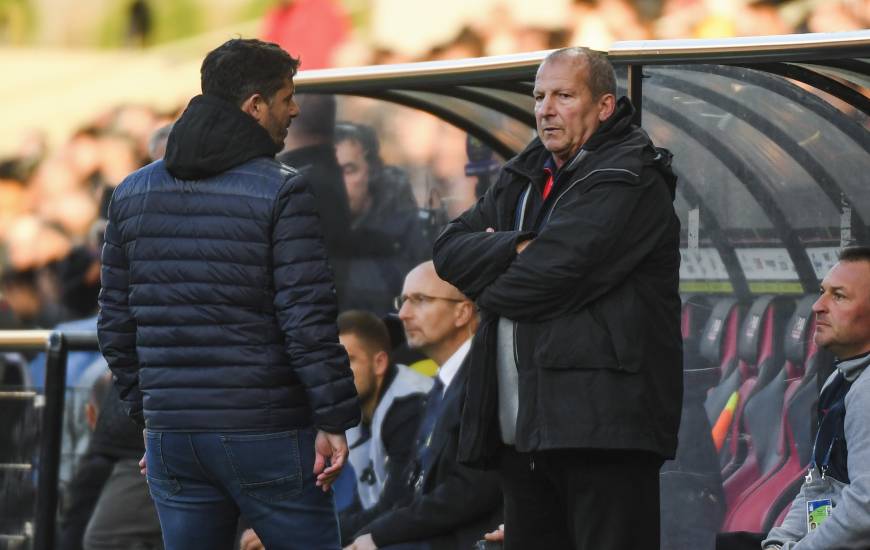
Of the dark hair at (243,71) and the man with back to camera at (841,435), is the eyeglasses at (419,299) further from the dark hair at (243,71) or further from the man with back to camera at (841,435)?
the dark hair at (243,71)

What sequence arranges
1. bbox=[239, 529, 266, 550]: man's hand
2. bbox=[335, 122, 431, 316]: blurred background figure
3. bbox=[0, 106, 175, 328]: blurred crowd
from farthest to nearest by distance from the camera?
bbox=[0, 106, 175, 328]: blurred crowd
bbox=[335, 122, 431, 316]: blurred background figure
bbox=[239, 529, 266, 550]: man's hand

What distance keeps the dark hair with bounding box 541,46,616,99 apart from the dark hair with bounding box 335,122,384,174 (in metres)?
2.55

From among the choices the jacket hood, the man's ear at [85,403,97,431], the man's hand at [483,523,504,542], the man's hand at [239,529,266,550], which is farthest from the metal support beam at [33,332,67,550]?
the jacket hood

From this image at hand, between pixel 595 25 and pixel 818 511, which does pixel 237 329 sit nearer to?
pixel 818 511

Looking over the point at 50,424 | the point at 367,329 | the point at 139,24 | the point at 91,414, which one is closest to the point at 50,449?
the point at 50,424

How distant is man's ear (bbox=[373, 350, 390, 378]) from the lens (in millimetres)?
5531

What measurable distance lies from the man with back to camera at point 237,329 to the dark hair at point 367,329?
6.28 ft

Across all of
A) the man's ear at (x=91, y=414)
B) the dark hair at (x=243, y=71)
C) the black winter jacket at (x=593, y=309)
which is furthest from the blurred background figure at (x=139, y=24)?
the black winter jacket at (x=593, y=309)

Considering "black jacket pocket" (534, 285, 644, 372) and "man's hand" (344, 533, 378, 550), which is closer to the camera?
"black jacket pocket" (534, 285, 644, 372)

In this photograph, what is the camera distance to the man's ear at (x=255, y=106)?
3.64 metres

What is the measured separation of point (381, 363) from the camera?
18.2 ft

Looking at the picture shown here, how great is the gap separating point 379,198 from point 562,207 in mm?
2742

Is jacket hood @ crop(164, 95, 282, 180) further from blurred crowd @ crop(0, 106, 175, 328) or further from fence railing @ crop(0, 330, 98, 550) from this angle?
blurred crowd @ crop(0, 106, 175, 328)

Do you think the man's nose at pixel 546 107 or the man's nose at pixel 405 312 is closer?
the man's nose at pixel 546 107
